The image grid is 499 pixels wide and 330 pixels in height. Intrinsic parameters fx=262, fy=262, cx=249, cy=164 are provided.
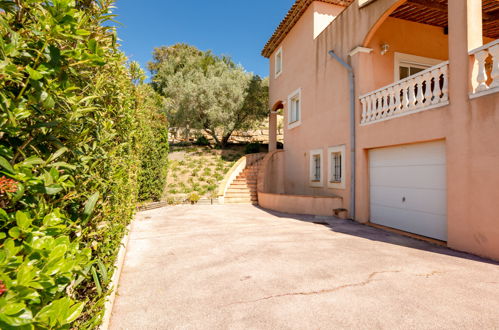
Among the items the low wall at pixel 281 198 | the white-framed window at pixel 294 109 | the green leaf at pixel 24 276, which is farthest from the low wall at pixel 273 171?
the green leaf at pixel 24 276

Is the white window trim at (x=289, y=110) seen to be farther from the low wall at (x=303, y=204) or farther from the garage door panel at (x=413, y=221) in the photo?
the garage door panel at (x=413, y=221)

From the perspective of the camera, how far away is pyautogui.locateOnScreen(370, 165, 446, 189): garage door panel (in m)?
6.08

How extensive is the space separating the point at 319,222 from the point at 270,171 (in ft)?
19.8

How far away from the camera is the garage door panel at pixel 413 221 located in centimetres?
608

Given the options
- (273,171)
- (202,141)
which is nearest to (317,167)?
(273,171)

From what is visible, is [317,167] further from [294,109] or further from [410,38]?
[410,38]

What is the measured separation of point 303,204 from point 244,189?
4.53 m

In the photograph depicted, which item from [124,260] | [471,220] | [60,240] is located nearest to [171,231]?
[124,260]

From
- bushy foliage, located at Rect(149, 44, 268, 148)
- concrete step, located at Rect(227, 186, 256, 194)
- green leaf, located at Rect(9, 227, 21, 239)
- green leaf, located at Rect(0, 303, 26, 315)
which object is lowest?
concrete step, located at Rect(227, 186, 256, 194)

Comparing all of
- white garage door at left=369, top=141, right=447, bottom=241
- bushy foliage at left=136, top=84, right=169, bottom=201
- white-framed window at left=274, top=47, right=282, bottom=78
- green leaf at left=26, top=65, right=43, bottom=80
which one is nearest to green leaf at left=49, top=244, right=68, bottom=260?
green leaf at left=26, top=65, right=43, bottom=80

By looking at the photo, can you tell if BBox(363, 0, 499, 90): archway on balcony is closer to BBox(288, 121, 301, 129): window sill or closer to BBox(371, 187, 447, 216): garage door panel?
BBox(371, 187, 447, 216): garage door panel

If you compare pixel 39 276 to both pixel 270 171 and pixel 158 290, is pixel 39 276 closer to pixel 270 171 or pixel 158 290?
pixel 158 290

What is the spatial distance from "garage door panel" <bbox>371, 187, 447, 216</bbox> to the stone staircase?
6.66 metres

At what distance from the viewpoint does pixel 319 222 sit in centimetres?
848
